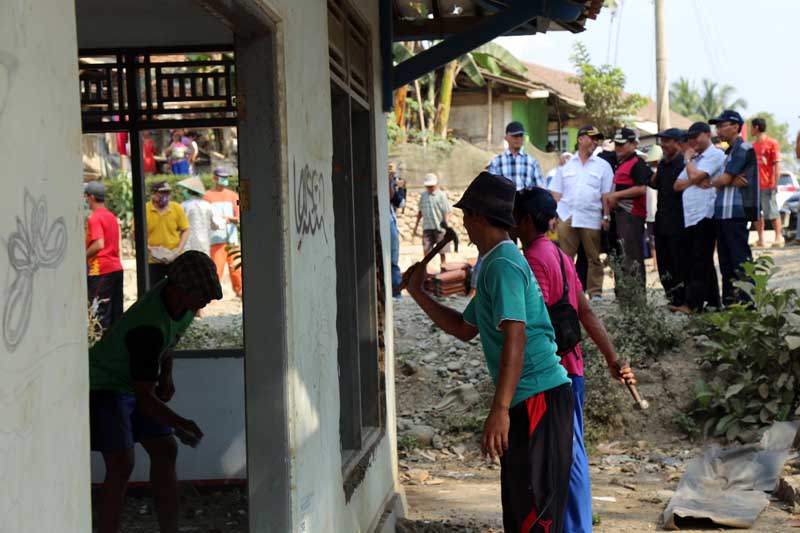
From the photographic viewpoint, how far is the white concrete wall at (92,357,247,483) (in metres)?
7.14

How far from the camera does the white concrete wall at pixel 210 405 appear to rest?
23.4 ft

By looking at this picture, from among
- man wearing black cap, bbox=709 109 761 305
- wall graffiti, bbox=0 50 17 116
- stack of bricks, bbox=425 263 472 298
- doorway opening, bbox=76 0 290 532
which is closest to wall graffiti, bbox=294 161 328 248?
doorway opening, bbox=76 0 290 532

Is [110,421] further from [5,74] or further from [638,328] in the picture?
[638,328]

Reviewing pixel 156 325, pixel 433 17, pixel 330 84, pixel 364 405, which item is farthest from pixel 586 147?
pixel 156 325

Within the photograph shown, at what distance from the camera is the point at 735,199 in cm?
999

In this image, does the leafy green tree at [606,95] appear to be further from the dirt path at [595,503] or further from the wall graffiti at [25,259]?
the wall graffiti at [25,259]

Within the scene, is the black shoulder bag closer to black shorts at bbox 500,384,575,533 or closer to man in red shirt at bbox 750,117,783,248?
black shorts at bbox 500,384,575,533

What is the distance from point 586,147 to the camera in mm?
11266

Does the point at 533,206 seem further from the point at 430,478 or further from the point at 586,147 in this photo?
the point at 586,147

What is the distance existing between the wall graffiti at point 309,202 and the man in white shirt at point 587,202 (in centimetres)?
691

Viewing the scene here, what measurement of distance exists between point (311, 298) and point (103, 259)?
6819mm

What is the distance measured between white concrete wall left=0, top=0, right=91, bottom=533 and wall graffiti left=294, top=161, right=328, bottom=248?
2.05 metres

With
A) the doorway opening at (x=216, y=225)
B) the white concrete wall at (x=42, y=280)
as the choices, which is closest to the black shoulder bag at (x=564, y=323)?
the doorway opening at (x=216, y=225)

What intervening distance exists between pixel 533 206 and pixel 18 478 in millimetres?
3398
